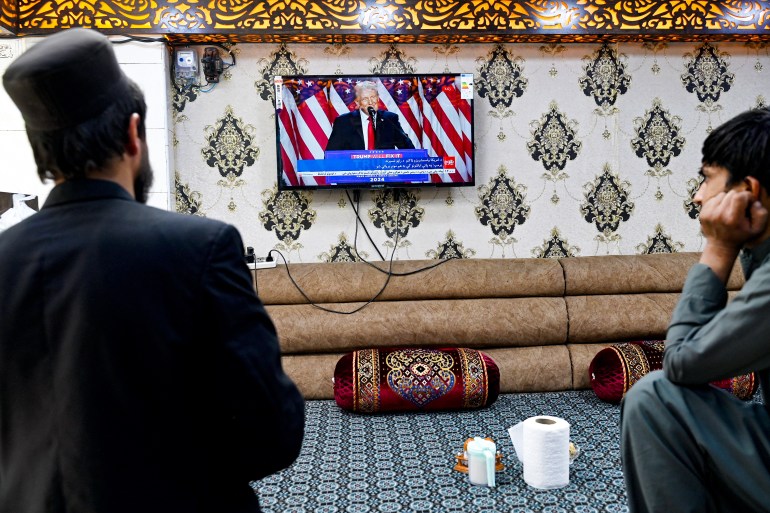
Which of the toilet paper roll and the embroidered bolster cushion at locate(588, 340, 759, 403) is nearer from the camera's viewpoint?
the toilet paper roll

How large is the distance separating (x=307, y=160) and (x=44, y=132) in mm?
2619

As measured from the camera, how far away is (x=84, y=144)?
3.32 feet

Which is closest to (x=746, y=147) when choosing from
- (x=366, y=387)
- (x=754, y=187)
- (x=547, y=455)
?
(x=754, y=187)

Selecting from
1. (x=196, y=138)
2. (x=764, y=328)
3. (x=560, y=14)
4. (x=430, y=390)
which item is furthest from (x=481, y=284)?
(x=764, y=328)

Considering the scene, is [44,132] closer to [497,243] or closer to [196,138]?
[196,138]

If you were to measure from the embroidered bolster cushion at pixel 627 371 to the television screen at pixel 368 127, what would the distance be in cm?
136

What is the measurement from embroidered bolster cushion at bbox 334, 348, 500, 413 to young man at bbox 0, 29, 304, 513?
1.94 m

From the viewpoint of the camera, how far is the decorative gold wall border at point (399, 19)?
3498 mm

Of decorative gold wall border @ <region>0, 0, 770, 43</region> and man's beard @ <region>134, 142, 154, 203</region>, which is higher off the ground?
decorative gold wall border @ <region>0, 0, 770, 43</region>

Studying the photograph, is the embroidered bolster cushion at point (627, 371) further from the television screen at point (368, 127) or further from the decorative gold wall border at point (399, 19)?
the decorative gold wall border at point (399, 19)

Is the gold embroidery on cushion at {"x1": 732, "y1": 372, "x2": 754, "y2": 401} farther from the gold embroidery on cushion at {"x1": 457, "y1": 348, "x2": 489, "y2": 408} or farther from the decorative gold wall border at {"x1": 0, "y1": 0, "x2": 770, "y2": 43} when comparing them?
the decorative gold wall border at {"x1": 0, "y1": 0, "x2": 770, "y2": 43}

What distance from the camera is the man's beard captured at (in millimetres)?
1119

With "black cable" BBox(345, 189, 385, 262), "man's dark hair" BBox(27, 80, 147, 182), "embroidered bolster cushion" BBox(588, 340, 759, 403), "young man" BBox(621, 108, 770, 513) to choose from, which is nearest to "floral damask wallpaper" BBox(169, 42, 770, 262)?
"black cable" BBox(345, 189, 385, 262)

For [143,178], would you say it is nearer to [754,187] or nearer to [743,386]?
[754,187]
